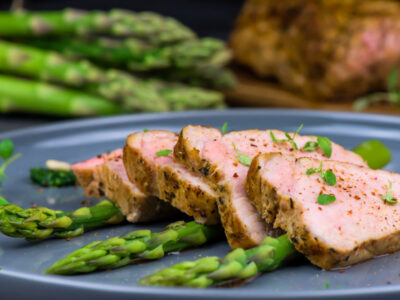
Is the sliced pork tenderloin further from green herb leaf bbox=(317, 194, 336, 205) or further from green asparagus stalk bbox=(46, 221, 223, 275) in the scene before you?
green herb leaf bbox=(317, 194, 336, 205)

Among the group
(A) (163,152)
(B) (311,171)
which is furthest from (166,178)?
(B) (311,171)

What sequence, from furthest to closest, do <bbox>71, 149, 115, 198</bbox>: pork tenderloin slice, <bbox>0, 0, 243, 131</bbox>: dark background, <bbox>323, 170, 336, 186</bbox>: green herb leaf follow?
<bbox>0, 0, 243, 131</bbox>: dark background → <bbox>71, 149, 115, 198</bbox>: pork tenderloin slice → <bbox>323, 170, 336, 186</bbox>: green herb leaf

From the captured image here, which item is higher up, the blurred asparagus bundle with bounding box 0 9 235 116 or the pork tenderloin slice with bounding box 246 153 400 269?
the blurred asparagus bundle with bounding box 0 9 235 116

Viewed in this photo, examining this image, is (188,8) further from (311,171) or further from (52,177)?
(311,171)

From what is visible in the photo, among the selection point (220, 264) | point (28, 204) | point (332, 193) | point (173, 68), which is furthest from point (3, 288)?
point (173, 68)

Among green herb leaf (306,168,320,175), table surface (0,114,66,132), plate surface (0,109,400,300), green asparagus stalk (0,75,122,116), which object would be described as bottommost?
plate surface (0,109,400,300)

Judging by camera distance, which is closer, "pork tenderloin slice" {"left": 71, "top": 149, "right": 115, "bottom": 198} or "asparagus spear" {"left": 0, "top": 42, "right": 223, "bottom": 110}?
"pork tenderloin slice" {"left": 71, "top": 149, "right": 115, "bottom": 198}

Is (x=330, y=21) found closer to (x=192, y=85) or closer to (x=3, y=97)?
(x=192, y=85)

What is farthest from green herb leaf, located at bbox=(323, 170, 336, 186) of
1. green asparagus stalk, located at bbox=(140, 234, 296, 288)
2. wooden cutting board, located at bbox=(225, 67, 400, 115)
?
wooden cutting board, located at bbox=(225, 67, 400, 115)
